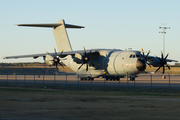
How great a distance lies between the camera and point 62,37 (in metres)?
43.5

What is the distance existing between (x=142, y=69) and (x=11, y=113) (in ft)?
77.6

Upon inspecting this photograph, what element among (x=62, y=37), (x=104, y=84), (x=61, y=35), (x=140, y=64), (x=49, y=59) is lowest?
(x=104, y=84)

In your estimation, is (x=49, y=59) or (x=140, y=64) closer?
(x=140, y=64)

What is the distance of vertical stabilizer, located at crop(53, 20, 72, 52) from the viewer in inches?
1702

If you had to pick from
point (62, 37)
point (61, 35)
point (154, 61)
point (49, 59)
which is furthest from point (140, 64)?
point (61, 35)

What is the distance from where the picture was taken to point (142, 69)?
3275 centimetres

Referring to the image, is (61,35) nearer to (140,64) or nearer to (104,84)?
(140,64)

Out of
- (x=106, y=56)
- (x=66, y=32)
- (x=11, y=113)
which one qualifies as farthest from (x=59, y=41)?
(x=11, y=113)

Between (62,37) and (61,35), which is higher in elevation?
(61,35)

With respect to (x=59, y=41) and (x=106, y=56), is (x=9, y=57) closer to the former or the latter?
(x=59, y=41)

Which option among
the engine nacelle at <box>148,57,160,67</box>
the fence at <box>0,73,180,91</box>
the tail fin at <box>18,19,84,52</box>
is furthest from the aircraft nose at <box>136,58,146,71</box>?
the tail fin at <box>18,19,84,52</box>

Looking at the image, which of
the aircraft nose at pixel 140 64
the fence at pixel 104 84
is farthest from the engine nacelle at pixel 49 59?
the aircraft nose at pixel 140 64

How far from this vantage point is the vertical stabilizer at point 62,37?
4322 cm

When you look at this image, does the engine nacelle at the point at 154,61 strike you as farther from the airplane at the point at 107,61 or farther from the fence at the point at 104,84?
the fence at the point at 104,84
